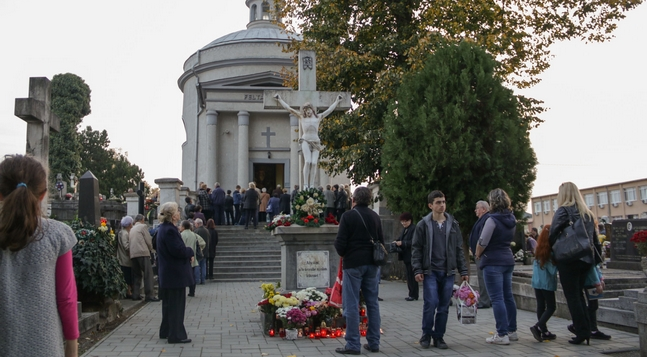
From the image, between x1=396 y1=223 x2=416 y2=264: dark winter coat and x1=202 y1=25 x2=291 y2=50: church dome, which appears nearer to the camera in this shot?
x1=396 y1=223 x2=416 y2=264: dark winter coat

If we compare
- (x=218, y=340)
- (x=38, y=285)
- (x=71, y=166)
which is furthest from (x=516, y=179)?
(x=71, y=166)

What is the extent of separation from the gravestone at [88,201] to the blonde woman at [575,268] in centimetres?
839

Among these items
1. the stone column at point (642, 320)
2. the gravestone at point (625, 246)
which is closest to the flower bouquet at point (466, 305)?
the stone column at point (642, 320)

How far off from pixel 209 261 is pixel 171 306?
962cm

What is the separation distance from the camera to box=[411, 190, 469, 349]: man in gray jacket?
7.11 m

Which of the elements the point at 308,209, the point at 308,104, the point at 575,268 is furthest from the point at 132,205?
the point at 575,268

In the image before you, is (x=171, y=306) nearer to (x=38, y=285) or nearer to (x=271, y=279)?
(x=38, y=285)

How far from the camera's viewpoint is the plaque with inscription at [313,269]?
30.7 feet

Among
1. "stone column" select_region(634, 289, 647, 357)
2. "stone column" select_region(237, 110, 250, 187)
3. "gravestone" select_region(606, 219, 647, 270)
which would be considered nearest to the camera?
"stone column" select_region(634, 289, 647, 357)

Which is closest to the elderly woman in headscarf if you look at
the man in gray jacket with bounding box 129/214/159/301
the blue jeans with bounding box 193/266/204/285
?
the man in gray jacket with bounding box 129/214/159/301

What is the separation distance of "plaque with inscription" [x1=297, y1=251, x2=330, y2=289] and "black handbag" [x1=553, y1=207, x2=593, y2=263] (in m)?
3.60

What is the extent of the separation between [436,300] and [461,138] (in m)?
6.79

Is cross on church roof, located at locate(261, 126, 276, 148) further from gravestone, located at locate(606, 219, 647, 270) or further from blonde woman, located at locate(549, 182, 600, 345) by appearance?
blonde woman, located at locate(549, 182, 600, 345)

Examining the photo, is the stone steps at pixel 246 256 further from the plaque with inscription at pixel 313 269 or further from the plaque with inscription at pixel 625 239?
the plaque with inscription at pixel 625 239
